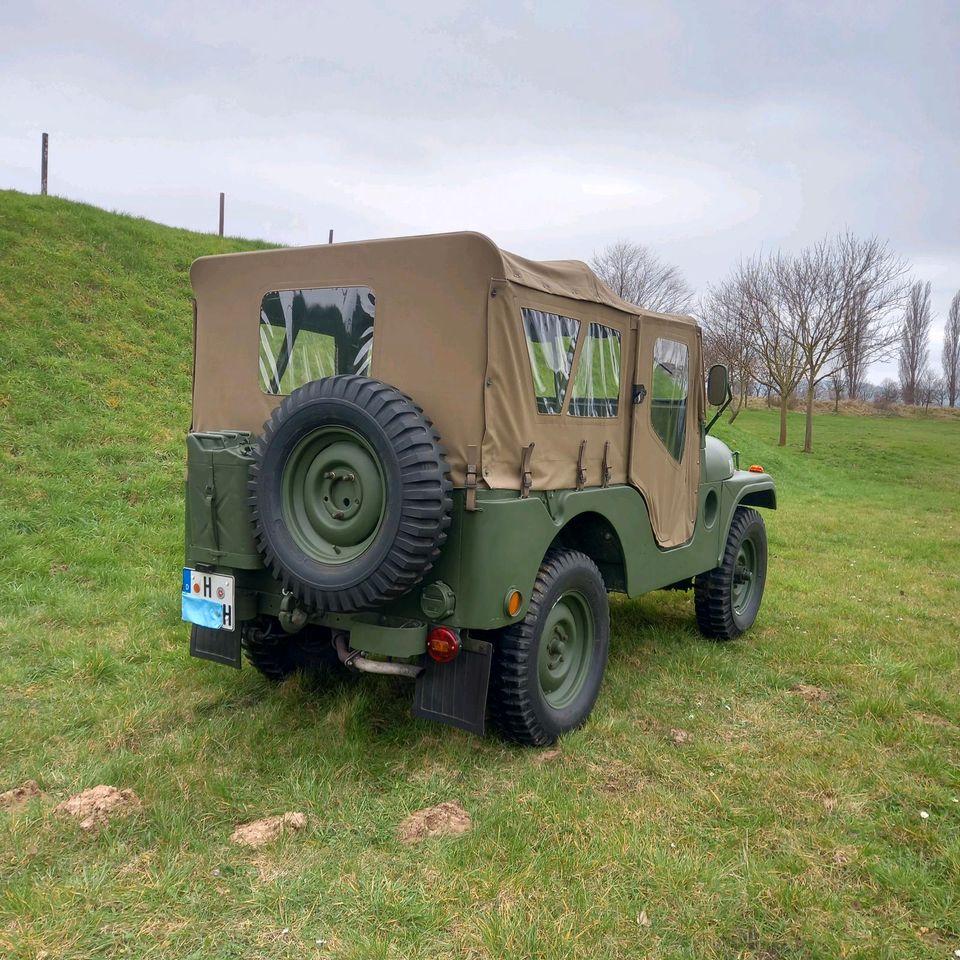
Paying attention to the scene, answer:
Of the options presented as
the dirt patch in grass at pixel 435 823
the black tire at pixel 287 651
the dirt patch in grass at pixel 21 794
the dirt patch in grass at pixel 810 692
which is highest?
the black tire at pixel 287 651

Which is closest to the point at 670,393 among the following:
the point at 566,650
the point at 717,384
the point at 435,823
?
the point at 717,384

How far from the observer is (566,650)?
411 centimetres

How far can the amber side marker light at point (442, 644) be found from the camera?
131 inches

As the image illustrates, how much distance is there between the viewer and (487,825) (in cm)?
312

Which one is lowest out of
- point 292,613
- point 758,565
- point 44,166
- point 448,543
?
point 758,565

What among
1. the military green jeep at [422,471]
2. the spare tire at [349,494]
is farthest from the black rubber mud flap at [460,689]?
the spare tire at [349,494]

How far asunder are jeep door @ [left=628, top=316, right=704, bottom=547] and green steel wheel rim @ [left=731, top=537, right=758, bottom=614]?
3.14ft

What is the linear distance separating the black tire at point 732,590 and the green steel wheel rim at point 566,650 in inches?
67.5

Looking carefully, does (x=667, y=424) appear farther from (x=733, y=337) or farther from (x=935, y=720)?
(x=733, y=337)

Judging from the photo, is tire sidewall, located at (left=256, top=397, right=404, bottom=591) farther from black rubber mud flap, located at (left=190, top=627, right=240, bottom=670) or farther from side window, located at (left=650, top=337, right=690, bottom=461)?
side window, located at (left=650, top=337, right=690, bottom=461)

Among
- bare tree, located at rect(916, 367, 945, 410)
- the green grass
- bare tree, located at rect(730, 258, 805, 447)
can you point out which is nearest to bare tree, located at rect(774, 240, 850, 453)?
bare tree, located at rect(730, 258, 805, 447)

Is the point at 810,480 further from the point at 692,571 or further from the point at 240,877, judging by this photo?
the point at 240,877

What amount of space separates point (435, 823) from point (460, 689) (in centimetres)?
53

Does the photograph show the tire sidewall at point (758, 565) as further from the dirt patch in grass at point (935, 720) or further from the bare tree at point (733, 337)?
the bare tree at point (733, 337)
